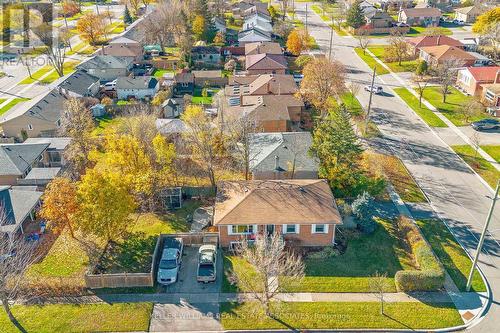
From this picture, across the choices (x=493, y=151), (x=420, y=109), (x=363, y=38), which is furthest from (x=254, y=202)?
(x=363, y=38)

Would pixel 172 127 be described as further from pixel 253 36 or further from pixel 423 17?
pixel 423 17

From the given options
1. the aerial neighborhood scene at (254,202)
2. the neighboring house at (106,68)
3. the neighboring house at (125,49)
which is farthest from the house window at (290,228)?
the neighboring house at (125,49)

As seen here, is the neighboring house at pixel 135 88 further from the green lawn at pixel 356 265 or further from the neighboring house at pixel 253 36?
the green lawn at pixel 356 265

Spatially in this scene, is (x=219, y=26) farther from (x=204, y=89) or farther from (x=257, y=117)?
(x=257, y=117)

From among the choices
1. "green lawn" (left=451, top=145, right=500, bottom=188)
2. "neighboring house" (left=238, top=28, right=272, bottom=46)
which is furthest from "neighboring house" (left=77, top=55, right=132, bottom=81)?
"green lawn" (left=451, top=145, right=500, bottom=188)

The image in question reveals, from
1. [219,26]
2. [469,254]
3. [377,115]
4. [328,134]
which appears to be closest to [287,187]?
[328,134]

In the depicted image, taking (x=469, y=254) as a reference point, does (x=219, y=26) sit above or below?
above

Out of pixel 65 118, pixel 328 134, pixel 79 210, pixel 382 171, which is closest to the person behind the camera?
pixel 79 210
